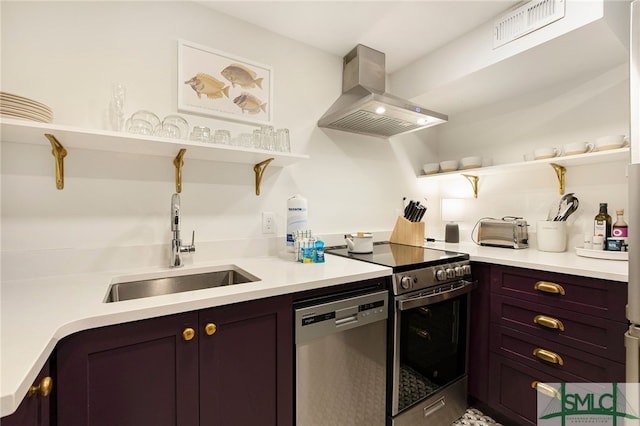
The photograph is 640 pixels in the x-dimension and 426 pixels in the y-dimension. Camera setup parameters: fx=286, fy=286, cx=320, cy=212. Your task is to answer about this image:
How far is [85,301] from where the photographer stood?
3.06ft

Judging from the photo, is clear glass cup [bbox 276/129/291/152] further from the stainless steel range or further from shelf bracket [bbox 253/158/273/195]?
the stainless steel range

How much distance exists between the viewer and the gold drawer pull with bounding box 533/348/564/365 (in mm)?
1369

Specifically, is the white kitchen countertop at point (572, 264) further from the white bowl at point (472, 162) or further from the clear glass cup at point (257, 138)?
the clear glass cup at point (257, 138)

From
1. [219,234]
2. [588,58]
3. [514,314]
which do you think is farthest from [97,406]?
[588,58]

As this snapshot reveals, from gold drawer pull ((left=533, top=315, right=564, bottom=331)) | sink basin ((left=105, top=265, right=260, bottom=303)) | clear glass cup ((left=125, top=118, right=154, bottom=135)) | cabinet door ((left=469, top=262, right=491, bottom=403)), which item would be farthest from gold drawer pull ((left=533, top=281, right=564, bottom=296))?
clear glass cup ((left=125, top=118, right=154, bottom=135))

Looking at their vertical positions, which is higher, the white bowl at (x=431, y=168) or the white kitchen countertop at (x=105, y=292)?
the white bowl at (x=431, y=168)

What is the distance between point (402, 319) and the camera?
1383 millimetres

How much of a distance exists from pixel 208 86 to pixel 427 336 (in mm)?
1810

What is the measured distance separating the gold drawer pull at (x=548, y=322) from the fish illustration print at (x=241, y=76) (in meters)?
2.00

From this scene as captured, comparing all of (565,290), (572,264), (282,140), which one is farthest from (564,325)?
(282,140)

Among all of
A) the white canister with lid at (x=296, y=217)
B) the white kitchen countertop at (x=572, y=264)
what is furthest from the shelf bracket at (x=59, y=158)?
the white kitchen countertop at (x=572, y=264)

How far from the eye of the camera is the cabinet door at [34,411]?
580 mm

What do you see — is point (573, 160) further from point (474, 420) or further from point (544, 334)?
point (474, 420)

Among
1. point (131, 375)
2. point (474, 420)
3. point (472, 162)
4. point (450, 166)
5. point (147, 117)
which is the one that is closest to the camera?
point (131, 375)
